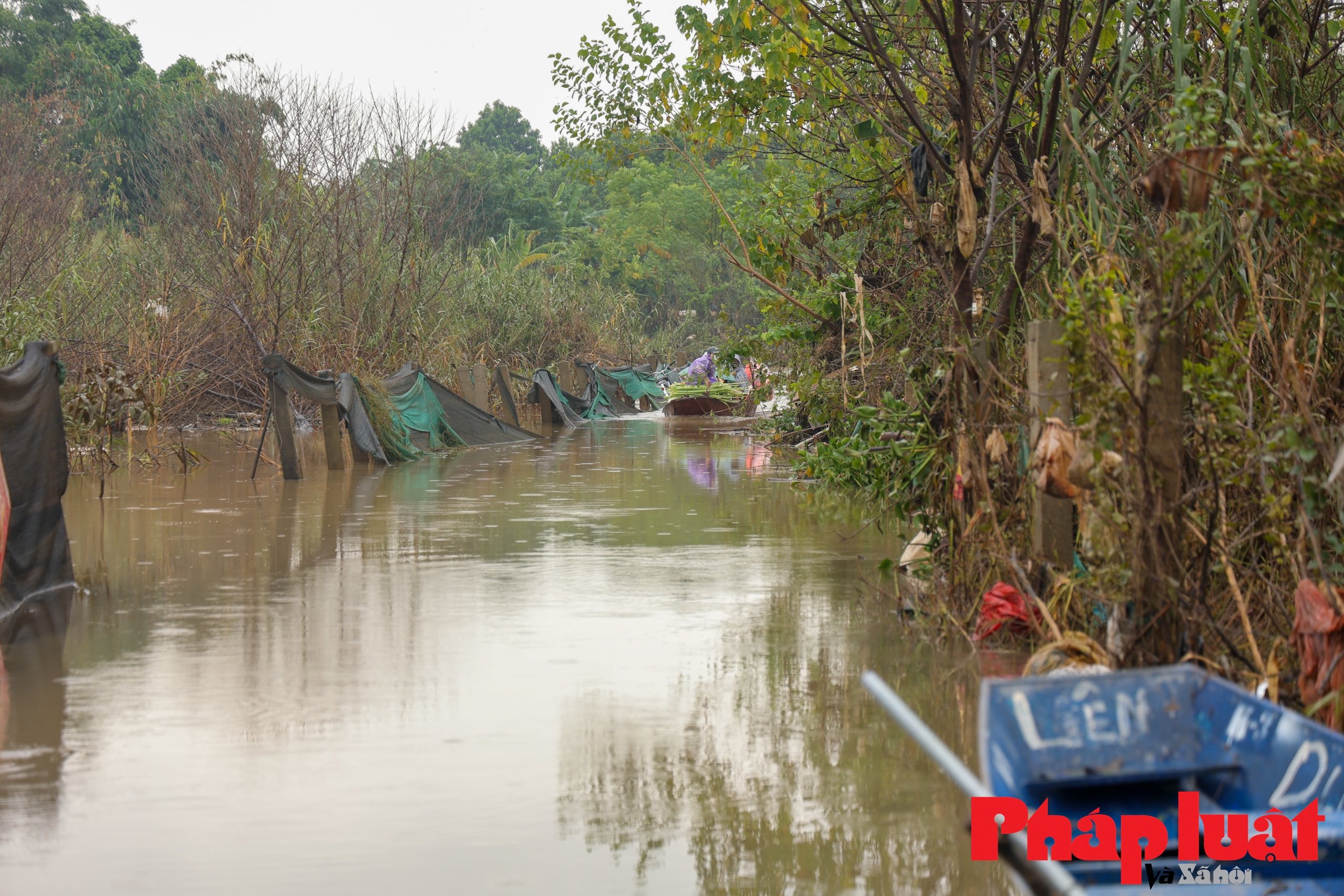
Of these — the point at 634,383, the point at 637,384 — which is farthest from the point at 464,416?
the point at 637,384

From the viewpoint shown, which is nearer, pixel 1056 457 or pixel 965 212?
pixel 1056 457

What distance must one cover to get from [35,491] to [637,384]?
2691 centimetres

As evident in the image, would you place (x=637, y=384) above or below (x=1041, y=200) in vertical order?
above

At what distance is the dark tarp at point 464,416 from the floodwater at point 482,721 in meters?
8.97

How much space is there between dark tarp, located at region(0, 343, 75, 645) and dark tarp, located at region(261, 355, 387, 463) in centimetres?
695

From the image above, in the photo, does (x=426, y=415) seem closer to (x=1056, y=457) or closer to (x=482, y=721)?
(x=482, y=721)

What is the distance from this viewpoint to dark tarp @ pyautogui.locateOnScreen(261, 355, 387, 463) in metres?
16.6

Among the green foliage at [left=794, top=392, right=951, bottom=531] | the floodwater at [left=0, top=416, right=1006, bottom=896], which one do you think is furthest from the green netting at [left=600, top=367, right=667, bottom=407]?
the green foliage at [left=794, top=392, right=951, bottom=531]

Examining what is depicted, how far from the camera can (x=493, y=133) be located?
3489 inches

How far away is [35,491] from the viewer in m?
8.94

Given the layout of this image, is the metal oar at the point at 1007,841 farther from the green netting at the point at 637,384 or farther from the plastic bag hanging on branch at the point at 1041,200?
the green netting at the point at 637,384

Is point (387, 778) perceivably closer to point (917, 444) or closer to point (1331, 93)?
point (917, 444)
